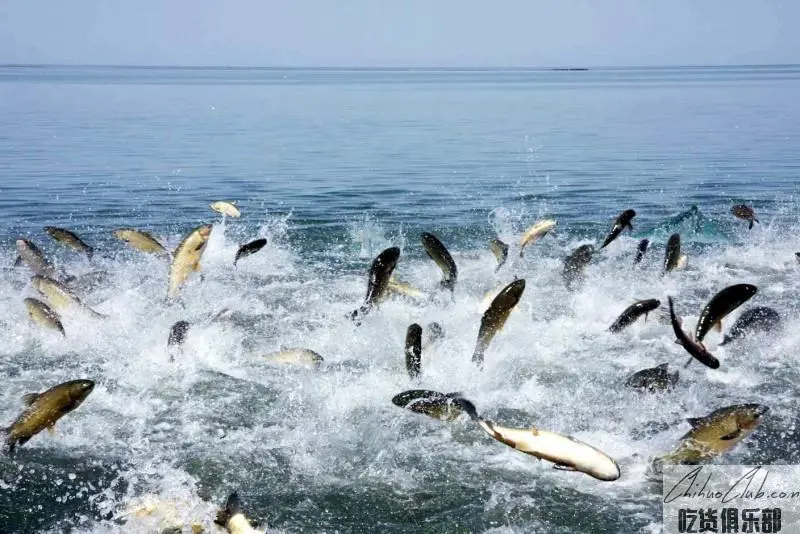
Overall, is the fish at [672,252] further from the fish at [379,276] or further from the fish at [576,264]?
the fish at [379,276]

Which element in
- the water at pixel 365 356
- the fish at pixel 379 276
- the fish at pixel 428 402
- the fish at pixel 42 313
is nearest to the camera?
the water at pixel 365 356

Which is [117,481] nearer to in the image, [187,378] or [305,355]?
[187,378]

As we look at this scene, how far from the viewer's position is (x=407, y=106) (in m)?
52.0

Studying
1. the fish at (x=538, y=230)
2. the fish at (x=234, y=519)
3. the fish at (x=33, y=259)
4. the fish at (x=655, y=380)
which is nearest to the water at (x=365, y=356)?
the fish at (x=655, y=380)

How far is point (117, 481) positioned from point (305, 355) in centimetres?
240

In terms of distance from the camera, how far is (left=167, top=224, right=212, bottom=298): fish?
862cm

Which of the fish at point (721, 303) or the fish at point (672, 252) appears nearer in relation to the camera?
the fish at point (721, 303)

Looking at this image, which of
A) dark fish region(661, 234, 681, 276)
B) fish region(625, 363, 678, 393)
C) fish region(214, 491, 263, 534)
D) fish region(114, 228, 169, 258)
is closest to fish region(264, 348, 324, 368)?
fish region(214, 491, 263, 534)

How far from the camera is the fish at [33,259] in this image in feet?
32.1

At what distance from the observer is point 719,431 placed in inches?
210

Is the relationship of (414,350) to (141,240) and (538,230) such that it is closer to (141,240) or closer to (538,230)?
(538,230)

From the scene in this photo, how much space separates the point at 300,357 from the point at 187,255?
203 centimetres

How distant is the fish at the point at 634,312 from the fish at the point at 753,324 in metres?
0.76

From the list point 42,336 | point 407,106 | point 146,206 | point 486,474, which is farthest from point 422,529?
point 407,106
